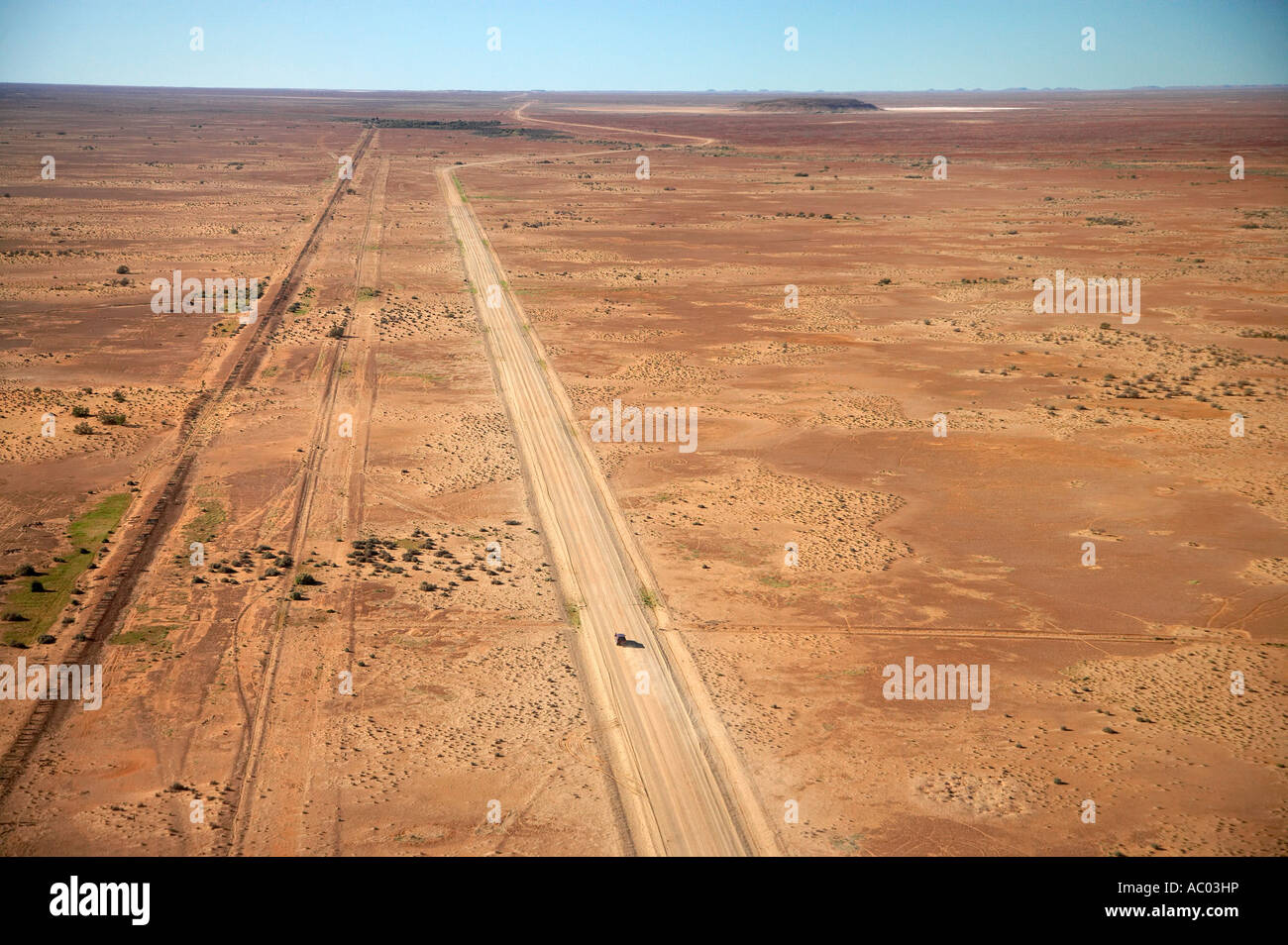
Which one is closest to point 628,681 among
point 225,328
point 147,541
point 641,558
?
point 641,558

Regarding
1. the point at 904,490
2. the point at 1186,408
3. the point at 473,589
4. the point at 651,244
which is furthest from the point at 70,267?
the point at 1186,408

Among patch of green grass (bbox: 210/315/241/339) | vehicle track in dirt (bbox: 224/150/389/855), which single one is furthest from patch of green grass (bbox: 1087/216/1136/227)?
patch of green grass (bbox: 210/315/241/339)

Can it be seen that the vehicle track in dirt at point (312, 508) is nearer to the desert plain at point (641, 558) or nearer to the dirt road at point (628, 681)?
the desert plain at point (641, 558)

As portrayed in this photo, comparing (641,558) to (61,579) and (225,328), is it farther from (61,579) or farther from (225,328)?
(225,328)

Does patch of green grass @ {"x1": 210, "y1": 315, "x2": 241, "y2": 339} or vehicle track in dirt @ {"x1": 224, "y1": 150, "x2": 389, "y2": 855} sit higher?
patch of green grass @ {"x1": 210, "y1": 315, "x2": 241, "y2": 339}

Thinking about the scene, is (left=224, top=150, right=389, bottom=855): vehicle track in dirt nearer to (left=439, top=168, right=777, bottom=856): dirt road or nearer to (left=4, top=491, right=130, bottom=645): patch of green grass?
(left=4, top=491, right=130, bottom=645): patch of green grass

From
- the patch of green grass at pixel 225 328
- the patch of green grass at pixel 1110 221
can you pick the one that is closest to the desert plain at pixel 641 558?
the patch of green grass at pixel 225 328

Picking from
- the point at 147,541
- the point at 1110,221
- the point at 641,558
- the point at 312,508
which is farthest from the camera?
the point at 1110,221
